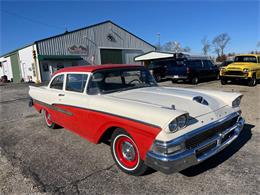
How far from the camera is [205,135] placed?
2.79 meters

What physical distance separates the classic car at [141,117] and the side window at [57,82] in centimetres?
1

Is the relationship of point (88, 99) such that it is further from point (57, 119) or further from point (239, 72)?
point (239, 72)

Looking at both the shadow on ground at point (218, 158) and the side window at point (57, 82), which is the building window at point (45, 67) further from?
the shadow on ground at point (218, 158)

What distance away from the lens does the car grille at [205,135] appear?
8.50ft

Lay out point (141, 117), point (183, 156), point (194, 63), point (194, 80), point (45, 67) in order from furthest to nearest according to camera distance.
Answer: point (45, 67) → point (194, 63) → point (194, 80) → point (141, 117) → point (183, 156)

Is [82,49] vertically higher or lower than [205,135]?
higher

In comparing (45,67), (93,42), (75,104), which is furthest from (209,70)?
(45,67)

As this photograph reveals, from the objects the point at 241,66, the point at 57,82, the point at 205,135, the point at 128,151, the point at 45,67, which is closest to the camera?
the point at 205,135

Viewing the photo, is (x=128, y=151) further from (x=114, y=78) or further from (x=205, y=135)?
(x=114, y=78)

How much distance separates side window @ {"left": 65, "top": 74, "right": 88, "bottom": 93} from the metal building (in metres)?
17.2

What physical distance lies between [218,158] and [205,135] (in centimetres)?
94

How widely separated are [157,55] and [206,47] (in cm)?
7148

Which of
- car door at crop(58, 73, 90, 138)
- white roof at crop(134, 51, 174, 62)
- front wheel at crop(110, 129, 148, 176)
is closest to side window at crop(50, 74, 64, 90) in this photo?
car door at crop(58, 73, 90, 138)

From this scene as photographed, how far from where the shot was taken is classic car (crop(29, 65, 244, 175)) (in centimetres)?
247
